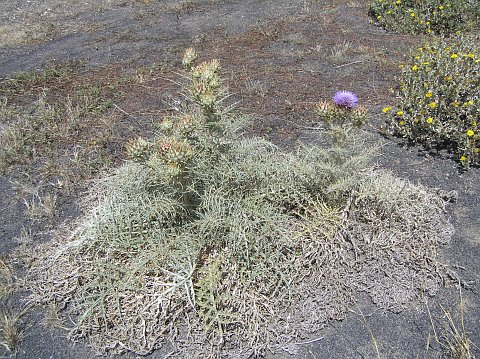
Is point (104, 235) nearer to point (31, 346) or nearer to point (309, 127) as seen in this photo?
point (31, 346)

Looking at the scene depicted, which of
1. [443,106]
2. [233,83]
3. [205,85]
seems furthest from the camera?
[233,83]

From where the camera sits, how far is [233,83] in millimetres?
4914

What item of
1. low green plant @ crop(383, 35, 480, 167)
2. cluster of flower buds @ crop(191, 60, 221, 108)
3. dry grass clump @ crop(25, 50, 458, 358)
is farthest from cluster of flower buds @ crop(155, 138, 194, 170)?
low green plant @ crop(383, 35, 480, 167)

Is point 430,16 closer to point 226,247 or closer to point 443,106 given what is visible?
point 443,106

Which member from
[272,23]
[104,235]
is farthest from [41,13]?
[104,235]

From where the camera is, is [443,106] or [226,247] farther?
[443,106]

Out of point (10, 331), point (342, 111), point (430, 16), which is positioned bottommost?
point (430, 16)

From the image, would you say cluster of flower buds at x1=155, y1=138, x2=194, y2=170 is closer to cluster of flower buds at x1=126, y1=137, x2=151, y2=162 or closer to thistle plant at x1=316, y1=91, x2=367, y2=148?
cluster of flower buds at x1=126, y1=137, x2=151, y2=162

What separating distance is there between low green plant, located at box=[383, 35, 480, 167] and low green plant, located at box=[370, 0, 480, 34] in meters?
2.35

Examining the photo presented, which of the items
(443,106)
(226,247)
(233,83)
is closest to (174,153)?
(226,247)

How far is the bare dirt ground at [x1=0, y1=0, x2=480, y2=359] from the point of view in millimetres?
2377

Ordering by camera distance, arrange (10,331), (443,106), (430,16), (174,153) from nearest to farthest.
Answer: (174,153) < (10,331) < (443,106) < (430,16)

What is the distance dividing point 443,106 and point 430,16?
3.55 metres

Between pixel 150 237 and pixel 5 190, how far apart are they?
5.04ft
